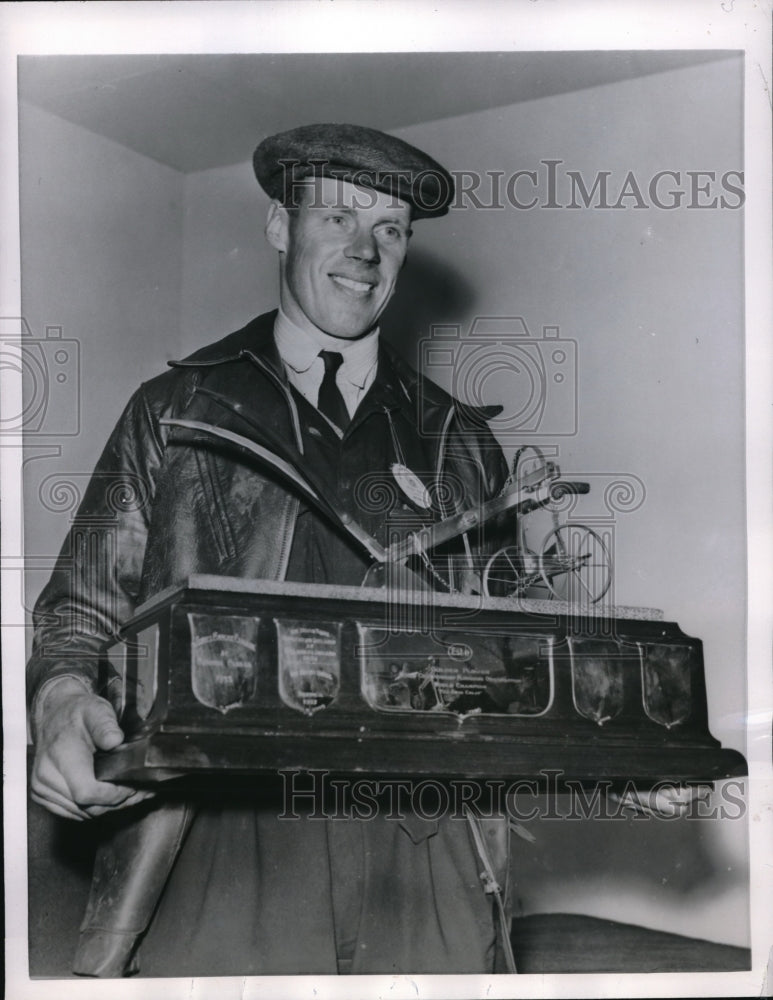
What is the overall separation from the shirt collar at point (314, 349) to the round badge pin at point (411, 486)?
0.16 meters

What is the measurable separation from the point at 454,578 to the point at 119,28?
98cm

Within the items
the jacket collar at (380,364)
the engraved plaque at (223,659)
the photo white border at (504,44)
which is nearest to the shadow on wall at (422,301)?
the jacket collar at (380,364)

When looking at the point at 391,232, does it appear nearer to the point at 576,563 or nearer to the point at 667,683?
the point at 576,563

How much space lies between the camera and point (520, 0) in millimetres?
2479

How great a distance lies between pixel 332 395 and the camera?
96.0 inches

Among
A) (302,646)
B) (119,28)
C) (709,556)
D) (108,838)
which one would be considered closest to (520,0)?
(119,28)

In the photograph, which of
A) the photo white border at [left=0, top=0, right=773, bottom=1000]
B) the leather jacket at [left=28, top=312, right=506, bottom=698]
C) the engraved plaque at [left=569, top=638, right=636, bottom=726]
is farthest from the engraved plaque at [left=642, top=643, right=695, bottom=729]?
the leather jacket at [left=28, top=312, right=506, bottom=698]

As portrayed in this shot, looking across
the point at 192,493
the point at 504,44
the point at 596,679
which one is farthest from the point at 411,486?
the point at 504,44

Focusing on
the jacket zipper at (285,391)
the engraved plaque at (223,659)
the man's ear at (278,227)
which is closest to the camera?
the engraved plaque at (223,659)

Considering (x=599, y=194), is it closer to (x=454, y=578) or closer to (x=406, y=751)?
(x=454, y=578)

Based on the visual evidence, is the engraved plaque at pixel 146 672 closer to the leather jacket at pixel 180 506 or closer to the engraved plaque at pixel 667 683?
the leather jacket at pixel 180 506

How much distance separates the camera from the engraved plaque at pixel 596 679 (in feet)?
6.93

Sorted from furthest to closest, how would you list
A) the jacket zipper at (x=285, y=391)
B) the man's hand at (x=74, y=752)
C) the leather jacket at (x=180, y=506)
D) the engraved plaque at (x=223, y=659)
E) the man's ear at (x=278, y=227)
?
the man's ear at (x=278, y=227)
the jacket zipper at (x=285, y=391)
the leather jacket at (x=180, y=506)
the man's hand at (x=74, y=752)
the engraved plaque at (x=223, y=659)

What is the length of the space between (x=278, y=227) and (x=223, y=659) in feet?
2.72
